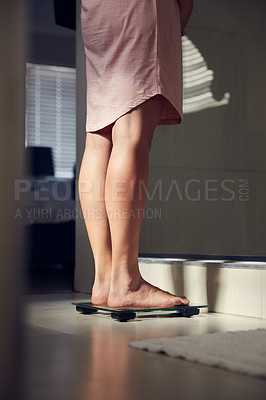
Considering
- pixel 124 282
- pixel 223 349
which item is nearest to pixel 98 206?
pixel 124 282

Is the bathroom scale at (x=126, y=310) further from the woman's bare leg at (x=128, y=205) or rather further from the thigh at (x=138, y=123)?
the thigh at (x=138, y=123)

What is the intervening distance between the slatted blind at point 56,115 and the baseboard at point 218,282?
1.85 m

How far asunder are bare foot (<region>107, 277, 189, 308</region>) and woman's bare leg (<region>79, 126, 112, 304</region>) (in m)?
0.09

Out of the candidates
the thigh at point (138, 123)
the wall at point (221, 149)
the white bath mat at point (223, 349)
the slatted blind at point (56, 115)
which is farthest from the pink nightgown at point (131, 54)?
the slatted blind at point (56, 115)

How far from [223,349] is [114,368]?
0.72 feet

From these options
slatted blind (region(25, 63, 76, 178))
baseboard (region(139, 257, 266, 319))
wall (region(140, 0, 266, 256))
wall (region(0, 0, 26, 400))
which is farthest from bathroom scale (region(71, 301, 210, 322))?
slatted blind (region(25, 63, 76, 178))

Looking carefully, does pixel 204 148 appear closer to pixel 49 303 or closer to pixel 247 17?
pixel 247 17

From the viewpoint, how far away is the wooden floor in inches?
28.5

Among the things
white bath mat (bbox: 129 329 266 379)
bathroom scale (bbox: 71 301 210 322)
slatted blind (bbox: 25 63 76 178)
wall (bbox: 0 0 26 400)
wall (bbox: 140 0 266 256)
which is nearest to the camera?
wall (bbox: 0 0 26 400)

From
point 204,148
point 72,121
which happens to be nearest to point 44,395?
point 204,148

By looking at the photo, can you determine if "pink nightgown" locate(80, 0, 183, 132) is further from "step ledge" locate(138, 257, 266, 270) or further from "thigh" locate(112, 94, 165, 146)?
"step ledge" locate(138, 257, 266, 270)

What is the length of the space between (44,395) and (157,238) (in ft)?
6.19

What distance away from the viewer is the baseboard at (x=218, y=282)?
5.40 feet

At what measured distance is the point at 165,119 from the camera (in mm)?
1789
